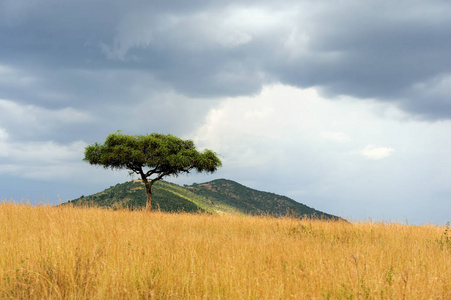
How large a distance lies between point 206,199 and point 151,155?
23657mm

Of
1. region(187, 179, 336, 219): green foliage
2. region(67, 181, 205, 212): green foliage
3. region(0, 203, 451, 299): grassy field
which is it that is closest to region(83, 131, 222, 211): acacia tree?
region(67, 181, 205, 212): green foliage

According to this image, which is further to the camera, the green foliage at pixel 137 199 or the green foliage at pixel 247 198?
the green foliage at pixel 247 198

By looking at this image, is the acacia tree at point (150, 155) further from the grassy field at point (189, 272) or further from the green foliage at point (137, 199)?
the grassy field at point (189, 272)

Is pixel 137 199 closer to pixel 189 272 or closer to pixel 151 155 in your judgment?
pixel 151 155

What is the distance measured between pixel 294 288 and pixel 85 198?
39881mm

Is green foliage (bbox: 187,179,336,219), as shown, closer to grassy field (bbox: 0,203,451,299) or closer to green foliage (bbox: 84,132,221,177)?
green foliage (bbox: 84,132,221,177)

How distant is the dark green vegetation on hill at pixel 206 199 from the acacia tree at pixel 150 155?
6.63 metres

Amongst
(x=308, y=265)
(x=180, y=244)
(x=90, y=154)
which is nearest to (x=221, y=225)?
(x=180, y=244)

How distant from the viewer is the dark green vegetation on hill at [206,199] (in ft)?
A: 127

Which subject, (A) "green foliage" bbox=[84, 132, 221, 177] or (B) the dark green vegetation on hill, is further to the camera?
(B) the dark green vegetation on hill

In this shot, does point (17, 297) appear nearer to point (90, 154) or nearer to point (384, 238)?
point (384, 238)

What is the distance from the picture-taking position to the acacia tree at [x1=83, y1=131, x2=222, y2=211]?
2934 cm

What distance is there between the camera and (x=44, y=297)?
18.3 ft

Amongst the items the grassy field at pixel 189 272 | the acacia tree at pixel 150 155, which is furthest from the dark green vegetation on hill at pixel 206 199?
the grassy field at pixel 189 272
